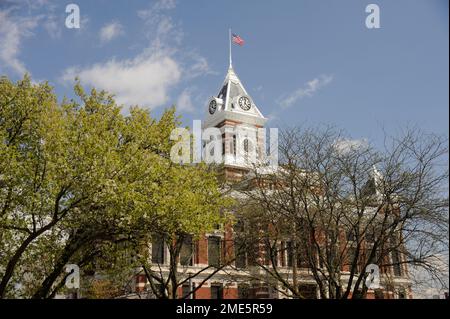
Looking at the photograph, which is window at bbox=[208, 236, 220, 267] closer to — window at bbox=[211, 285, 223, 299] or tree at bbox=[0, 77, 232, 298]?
window at bbox=[211, 285, 223, 299]

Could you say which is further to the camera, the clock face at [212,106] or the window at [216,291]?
the clock face at [212,106]

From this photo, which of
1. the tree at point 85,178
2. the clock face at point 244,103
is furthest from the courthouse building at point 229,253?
the tree at point 85,178

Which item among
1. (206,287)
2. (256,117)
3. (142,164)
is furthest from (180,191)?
(256,117)

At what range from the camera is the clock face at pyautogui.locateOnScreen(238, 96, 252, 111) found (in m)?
60.1

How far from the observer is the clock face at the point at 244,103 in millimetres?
60125

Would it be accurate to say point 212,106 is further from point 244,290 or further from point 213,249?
point 244,290

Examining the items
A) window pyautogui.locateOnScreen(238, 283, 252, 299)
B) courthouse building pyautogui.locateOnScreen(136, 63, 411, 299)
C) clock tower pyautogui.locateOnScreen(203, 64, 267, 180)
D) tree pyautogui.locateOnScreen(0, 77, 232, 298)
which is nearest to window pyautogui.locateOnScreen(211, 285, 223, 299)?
courthouse building pyautogui.locateOnScreen(136, 63, 411, 299)

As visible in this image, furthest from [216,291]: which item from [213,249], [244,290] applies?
[244,290]

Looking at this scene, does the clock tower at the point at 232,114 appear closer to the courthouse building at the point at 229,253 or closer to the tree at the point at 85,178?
the courthouse building at the point at 229,253

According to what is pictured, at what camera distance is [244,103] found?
198 feet

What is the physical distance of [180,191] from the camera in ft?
61.2

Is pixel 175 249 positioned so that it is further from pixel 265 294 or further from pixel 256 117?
pixel 256 117

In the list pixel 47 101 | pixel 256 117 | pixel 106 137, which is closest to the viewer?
pixel 106 137
